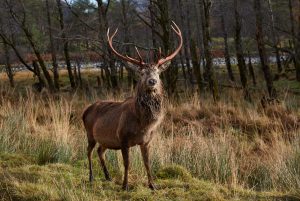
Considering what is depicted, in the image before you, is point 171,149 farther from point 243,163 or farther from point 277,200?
point 277,200

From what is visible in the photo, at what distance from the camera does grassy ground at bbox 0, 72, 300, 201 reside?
246 inches

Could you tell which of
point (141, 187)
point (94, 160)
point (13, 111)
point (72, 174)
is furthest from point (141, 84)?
point (13, 111)

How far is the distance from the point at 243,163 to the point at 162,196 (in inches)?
122

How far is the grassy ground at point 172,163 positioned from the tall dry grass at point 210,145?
0.01 meters

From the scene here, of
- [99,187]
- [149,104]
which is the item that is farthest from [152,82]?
[99,187]

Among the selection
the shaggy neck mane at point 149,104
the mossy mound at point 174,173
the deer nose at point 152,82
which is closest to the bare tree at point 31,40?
the mossy mound at point 174,173

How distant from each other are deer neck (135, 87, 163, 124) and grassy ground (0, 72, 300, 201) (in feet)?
2.88

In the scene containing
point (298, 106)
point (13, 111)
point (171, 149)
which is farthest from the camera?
point (298, 106)

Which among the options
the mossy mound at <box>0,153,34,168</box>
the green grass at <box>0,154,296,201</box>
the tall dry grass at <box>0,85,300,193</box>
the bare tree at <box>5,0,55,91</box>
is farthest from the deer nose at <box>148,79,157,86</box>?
the bare tree at <box>5,0,55,91</box>

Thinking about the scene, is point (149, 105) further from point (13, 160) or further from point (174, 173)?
point (13, 160)

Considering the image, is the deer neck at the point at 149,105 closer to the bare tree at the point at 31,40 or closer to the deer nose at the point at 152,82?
the deer nose at the point at 152,82

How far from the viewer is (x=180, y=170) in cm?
728

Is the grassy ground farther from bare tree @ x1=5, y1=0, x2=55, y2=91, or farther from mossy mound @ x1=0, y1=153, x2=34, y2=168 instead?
bare tree @ x1=5, y1=0, x2=55, y2=91

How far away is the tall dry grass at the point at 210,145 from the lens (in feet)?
25.0
